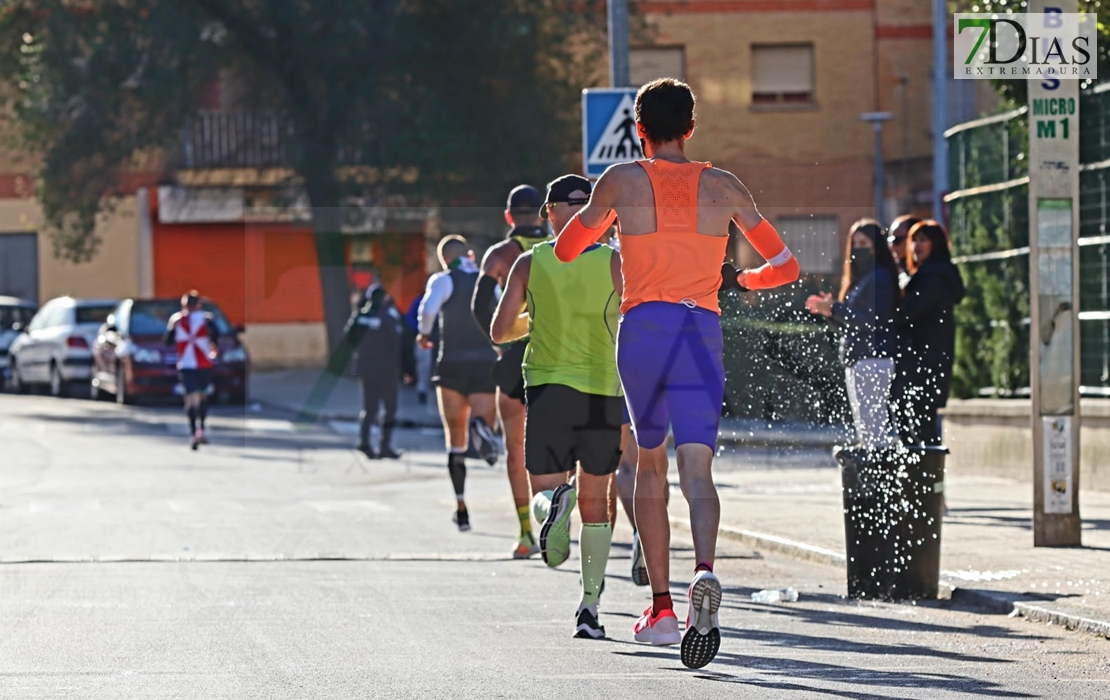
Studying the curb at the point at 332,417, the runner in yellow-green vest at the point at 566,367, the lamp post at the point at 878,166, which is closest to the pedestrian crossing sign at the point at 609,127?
the runner in yellow-green vest at the point at 566,367

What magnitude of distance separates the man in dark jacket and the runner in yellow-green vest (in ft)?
37.9

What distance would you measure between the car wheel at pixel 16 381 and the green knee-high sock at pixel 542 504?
26578 mm

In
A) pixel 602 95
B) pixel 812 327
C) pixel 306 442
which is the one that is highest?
pixel 602 95

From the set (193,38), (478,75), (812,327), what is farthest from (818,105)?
(812,327)

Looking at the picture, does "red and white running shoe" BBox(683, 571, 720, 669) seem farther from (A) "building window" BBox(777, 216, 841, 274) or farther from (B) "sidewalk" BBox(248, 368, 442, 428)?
(B) "sidewalk" BBox(248, 368, 442, 428)

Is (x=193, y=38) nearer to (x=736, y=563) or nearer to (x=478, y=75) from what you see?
(x=478, y=75)

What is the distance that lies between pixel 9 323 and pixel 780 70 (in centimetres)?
1623

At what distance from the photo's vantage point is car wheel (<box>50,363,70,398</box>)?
106ft

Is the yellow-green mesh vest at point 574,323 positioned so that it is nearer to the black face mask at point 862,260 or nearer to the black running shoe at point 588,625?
the black running shoe at point 588,625

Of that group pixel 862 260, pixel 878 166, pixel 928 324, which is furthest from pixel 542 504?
pixel 878 166

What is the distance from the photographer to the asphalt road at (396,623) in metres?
6.81

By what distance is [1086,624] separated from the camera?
813 cm

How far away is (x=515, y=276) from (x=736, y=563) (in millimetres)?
3375

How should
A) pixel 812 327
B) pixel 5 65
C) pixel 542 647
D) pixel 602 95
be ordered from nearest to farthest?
pixel 542 647, pixel 812 327, pixel 602 95, pixel 5 65
